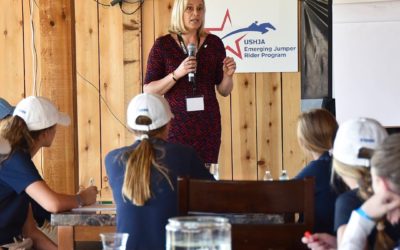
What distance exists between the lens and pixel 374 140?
1.95 m

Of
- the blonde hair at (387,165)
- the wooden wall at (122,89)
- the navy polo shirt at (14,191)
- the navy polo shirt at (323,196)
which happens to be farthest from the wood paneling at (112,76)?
the blonde hair at (387,165)

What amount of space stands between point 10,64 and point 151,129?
343cm

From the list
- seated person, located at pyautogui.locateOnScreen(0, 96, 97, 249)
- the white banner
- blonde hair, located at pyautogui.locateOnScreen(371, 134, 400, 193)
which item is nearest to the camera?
blonde hair, located at pyautogui.locateOnScreen(371, 134, 400, 193)

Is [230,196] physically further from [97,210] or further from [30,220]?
[30,220]

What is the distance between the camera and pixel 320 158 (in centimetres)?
252

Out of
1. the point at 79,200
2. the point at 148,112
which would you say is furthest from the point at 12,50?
the point at 148,112

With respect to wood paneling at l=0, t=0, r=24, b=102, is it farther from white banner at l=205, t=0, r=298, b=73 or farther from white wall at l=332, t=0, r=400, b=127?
white wall at l=332, t=0, r=400, b=127

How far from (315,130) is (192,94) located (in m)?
1.20

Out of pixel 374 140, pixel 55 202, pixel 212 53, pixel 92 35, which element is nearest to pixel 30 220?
pixel 55 202

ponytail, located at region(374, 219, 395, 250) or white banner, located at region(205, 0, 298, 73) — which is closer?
ponytail, located at region(374, 219, 395, 250)

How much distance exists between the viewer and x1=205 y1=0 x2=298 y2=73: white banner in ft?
17.6

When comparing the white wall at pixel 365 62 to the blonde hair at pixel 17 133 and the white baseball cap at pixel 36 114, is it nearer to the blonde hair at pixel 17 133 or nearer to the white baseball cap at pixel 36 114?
the white baseball cap at pixel 36 114

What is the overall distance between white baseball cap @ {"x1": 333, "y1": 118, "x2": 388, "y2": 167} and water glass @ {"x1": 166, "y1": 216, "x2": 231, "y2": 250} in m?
0.54

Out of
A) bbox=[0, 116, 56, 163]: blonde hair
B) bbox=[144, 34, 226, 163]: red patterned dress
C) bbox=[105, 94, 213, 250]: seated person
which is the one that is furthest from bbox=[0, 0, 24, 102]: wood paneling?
bbox=[105, 94, 213, 250]: seated person
